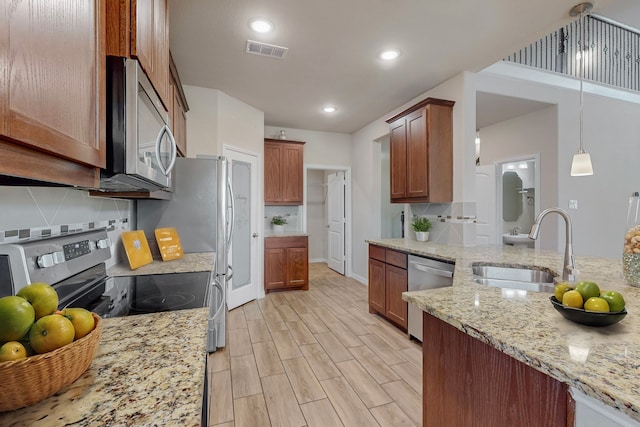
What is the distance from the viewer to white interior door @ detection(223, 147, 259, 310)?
3.65 meters

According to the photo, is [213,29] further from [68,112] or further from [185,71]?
[68,112]

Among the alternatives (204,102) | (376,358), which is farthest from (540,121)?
(204,102)

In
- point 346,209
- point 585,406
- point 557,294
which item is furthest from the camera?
point 346,209

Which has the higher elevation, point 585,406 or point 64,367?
point 64,367

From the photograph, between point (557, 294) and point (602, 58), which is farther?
point (602, 58)

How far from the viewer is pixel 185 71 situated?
2955 mm

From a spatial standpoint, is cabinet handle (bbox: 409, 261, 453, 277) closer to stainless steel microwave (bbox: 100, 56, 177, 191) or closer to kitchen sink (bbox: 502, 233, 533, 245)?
stainless steel microwave (bbox: 100, 56, 177, 191)

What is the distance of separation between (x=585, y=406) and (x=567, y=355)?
Answer: 0.37 feet

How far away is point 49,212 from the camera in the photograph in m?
1.25

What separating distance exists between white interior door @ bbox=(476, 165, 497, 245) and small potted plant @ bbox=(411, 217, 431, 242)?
5.44ft

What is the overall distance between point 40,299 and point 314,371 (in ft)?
6.71

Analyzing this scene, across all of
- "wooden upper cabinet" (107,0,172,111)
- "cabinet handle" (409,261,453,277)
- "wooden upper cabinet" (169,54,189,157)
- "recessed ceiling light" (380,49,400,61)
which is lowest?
"cabinet handle" (409,261,453,277)

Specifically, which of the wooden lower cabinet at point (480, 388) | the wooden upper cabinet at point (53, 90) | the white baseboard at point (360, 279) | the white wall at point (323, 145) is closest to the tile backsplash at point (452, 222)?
the white baseboard at point (360, 279)

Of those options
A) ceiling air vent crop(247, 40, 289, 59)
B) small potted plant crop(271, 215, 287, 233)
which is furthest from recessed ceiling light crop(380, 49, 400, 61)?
small potted plant crop(271, 215, 287, 233)
